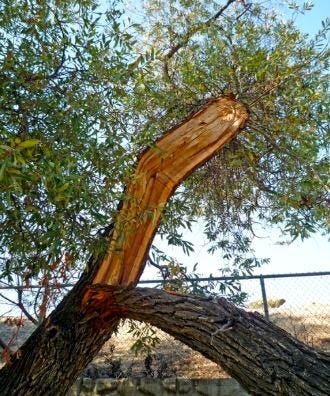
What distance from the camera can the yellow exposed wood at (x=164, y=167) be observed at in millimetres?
2715

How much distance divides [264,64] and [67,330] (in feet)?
6.39

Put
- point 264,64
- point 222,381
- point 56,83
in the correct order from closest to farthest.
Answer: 1. point 56,83
2. point 264,64
3. point 222,381

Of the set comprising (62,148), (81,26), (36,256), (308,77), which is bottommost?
(36,256)

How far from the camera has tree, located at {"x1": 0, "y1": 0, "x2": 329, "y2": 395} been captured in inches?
84.4

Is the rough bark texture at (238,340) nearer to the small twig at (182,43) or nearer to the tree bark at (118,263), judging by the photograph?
the tree bark at (118,263)

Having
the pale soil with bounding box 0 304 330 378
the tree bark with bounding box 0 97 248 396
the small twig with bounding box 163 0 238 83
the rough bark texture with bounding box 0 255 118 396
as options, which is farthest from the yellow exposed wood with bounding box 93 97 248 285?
the pale soil with bounding box 0 304 330 378

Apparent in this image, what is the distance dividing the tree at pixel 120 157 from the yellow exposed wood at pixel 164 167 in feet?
0.04

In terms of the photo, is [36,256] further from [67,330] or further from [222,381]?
[222,381]

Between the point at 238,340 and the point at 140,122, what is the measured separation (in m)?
1.82

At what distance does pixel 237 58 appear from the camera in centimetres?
346

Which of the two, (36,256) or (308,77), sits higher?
(308,77)

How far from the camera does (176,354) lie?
4.73 meters


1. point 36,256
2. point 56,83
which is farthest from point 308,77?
point 36,256

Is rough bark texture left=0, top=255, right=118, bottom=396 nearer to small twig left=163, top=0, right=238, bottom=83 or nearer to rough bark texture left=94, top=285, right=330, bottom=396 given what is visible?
→ rough bark texture left=94, top=285, right=330, bottom=396
